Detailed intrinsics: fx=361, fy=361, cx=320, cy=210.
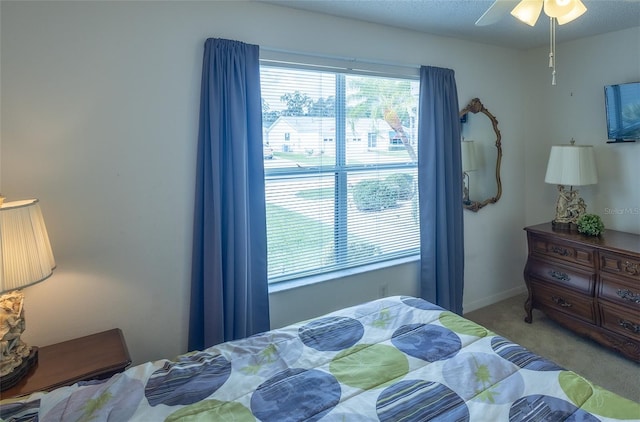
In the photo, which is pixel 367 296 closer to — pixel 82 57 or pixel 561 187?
pixel 561 187

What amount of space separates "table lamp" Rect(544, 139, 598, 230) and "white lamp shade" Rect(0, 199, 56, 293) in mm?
3357

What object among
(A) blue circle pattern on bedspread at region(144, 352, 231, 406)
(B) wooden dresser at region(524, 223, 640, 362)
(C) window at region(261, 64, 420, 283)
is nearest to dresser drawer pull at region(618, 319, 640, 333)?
(B) wooden dresser at region(524, 223, 640, 362)

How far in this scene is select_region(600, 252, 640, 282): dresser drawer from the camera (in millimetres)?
2359

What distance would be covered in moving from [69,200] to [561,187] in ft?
11.5

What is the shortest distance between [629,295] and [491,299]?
1.20m

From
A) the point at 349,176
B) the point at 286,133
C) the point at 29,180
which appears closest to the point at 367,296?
the point at 349,176

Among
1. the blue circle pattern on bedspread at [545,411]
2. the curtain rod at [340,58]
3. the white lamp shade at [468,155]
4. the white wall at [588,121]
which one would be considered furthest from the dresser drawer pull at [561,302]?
the curtain rod at [340,58]

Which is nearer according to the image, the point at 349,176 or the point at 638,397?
the point at 638,397

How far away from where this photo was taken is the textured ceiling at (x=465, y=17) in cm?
224

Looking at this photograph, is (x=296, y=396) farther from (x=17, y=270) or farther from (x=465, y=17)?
(x=465, y=17)

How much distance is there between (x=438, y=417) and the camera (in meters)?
1.10

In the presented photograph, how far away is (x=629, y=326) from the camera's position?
242 centimetres

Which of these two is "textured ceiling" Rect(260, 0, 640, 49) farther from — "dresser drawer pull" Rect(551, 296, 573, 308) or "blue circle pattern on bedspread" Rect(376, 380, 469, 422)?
"dresser drawer pull" Rect(551, 296, 573, 308)

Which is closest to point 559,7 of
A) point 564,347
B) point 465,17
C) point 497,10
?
point 497,10
